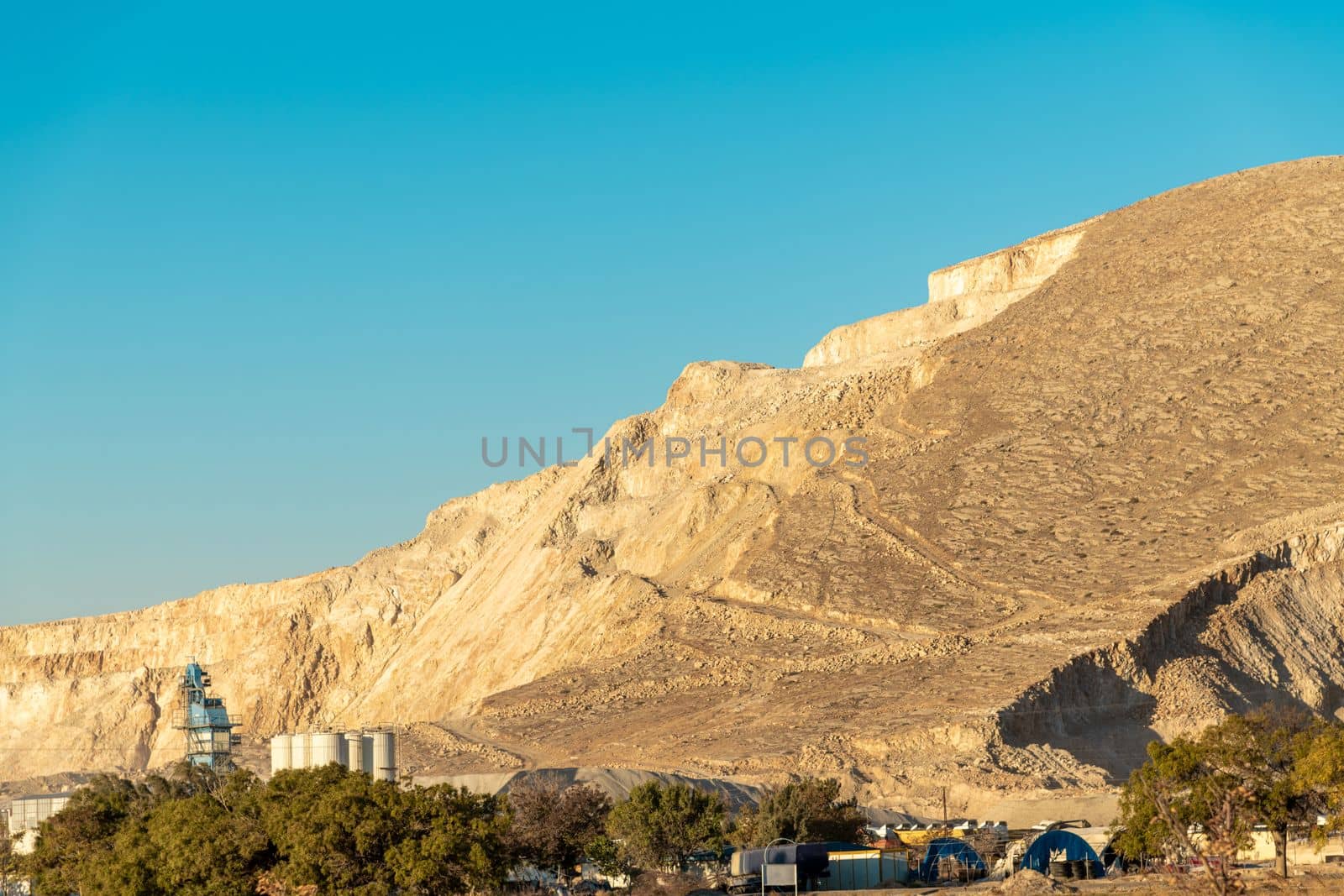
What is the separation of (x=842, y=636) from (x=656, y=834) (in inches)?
1024

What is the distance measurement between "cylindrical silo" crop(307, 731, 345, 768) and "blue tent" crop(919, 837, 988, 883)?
14.0m

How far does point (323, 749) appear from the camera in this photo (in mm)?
45500

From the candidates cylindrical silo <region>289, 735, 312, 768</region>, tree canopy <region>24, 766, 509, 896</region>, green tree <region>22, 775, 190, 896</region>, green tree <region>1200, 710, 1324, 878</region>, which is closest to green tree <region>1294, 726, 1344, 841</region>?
green tree <region>1200, 710, 1324, 878</region>

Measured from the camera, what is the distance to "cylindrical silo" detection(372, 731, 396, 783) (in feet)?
151

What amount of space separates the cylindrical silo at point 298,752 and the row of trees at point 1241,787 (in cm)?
1899

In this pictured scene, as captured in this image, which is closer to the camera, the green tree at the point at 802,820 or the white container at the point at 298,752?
the green tree at the point at 802,820

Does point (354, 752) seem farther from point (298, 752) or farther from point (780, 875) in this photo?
point (780, 875)

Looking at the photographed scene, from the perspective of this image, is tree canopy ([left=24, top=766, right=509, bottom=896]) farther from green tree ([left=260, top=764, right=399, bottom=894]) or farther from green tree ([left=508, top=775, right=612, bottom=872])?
green tree ([left=508, top=775, right=612, bottom=872])

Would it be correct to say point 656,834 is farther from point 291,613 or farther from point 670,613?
point 291,613

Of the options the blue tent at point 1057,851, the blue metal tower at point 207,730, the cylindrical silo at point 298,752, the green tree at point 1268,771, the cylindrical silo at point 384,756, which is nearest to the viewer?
the green tree at point 1268,771

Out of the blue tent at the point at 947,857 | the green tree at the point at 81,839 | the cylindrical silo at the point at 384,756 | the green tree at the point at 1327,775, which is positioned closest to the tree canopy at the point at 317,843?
the green tree at the point at 81,839

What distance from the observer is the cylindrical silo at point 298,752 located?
150 ft

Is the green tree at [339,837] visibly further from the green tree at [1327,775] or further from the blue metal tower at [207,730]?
the blue metal tower at [207,730]

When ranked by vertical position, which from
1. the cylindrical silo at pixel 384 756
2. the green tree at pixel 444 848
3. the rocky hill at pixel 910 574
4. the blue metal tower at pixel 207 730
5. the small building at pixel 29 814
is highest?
the rocky hill at pixel 910 574
